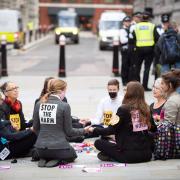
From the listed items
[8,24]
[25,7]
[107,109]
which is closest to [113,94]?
[107,109]

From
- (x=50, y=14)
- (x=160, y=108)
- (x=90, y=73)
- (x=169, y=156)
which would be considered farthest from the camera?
(x=50, y=14)

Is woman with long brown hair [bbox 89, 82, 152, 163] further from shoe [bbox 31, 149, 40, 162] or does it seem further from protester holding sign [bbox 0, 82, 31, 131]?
protester holding sign [bbox 0, 82, 31, 131]

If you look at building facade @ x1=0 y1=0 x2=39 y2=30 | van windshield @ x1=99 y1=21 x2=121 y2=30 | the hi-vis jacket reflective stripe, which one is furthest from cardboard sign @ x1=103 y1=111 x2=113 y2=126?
building facade @ x1=0 y1=0 x2=39 y2=30

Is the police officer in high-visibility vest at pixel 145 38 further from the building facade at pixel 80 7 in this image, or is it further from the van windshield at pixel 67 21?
the building facade at pixel 80 7

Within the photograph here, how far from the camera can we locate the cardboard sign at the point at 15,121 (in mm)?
8312

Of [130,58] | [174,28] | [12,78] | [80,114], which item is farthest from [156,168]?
[12,78]

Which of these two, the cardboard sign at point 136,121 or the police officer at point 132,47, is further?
the police officer at point 132,47

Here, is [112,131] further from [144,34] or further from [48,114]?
[144,34]

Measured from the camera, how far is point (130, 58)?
14.9 meters

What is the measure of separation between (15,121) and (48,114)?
1.36 metres

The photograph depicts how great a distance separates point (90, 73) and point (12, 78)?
3.47 metres

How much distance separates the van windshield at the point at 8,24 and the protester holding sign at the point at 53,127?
1259 inches

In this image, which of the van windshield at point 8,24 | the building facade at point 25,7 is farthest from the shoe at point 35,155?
the building facade at point 25,7

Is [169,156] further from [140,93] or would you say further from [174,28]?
[174,28]
